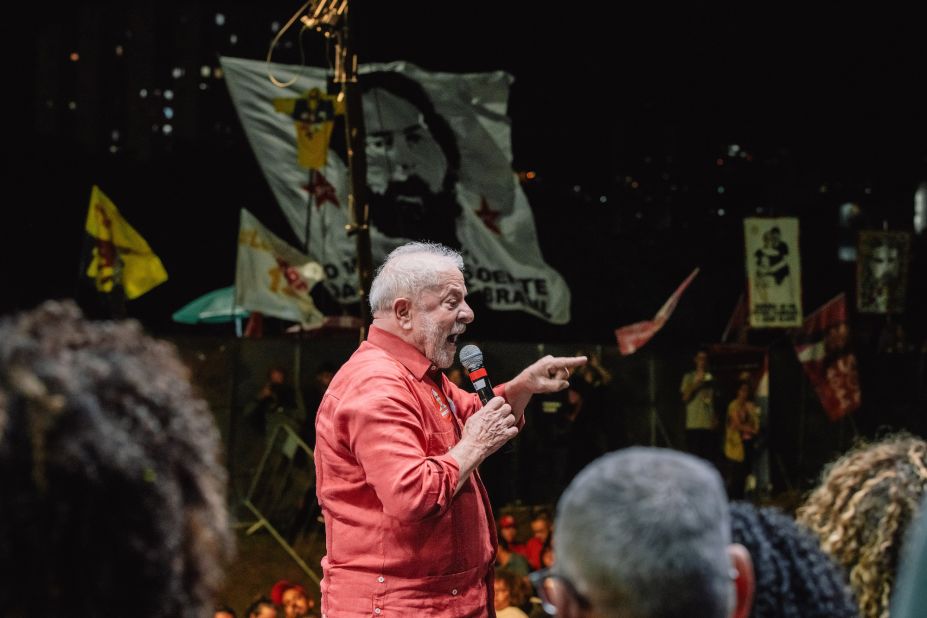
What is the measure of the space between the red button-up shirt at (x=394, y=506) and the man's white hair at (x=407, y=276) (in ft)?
0.75

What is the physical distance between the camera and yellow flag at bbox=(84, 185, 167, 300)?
995cm

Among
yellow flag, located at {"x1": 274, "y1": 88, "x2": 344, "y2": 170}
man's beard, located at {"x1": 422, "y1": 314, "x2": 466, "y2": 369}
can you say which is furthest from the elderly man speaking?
yellow flag, located at {"x1": 274, "y1": 88, "x2": 344, "y2": 170}

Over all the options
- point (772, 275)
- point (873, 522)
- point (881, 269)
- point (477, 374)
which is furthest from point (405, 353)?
point (881, 269)

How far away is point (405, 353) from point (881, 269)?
1239cm

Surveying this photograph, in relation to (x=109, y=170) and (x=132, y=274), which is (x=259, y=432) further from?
(x=109, y=170)

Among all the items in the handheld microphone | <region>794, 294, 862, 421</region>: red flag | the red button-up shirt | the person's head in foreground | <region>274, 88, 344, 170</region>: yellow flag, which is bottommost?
<region>794, 294, 862, 421</region>: red flag

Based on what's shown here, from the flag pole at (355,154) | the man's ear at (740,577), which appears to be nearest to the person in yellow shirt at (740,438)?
the flag pole at (355,154)

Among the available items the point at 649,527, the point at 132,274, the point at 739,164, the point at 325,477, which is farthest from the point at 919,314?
the point at 649,527

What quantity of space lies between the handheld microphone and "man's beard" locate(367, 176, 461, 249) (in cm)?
691

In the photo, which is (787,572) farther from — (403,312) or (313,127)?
(313,127)

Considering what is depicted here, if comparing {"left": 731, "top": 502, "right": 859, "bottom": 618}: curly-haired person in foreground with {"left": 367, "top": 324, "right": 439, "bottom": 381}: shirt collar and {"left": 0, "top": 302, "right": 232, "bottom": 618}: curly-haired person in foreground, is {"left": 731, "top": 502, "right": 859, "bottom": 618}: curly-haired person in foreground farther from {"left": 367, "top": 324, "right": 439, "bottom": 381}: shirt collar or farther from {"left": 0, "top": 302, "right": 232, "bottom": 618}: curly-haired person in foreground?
{"left": 367, "top": 324, "right": 439, "bottom": 381}: shirt collar

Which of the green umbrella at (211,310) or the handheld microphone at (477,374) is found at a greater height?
the handheld microphone at (477,374)

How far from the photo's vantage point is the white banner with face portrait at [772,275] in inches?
501

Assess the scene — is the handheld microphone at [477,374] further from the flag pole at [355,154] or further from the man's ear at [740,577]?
the flag pole at [355,154]
